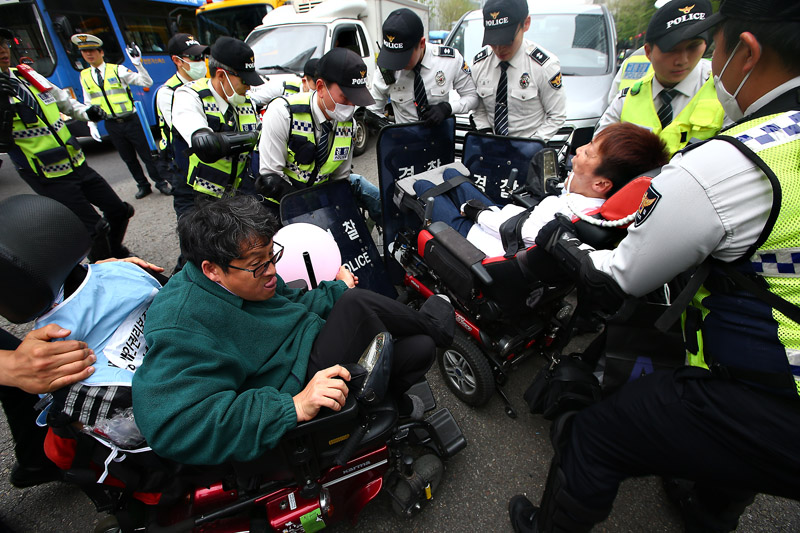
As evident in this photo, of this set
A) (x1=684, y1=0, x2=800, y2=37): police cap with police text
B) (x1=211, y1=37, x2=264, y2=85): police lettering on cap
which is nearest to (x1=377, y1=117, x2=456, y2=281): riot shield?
(x1=211, y1=37, x2=264, y2=85): police lettering on cap

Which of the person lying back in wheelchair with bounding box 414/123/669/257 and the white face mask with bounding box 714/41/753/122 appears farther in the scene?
the person lying back in wheelchair with bounding box 414/123/669/257

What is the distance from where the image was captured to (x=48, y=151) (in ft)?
9.20

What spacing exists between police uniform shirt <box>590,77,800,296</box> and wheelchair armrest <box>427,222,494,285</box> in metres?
0.71

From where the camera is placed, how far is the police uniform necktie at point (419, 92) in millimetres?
3084

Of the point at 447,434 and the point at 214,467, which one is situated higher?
the point at 214,467

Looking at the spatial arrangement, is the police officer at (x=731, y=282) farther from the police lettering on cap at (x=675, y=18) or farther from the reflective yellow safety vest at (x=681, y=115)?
the police lettering on cap at (x=675, y=18)

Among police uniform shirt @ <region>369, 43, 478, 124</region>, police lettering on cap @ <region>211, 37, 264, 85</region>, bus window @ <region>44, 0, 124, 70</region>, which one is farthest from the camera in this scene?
bus window @ <region>44, 0, 124, 70</region>

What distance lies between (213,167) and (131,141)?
11.8 ft

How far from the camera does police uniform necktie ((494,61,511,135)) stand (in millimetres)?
2990

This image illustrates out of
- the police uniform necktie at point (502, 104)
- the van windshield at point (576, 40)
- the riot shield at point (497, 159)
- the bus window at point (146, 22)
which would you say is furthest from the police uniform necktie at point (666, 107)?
the bus window at point (146, 22)

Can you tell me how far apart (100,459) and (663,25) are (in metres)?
3.53

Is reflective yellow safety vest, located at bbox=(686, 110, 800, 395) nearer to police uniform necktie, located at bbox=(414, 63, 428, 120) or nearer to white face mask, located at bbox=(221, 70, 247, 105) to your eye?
police uniform necktie, located at bbox=(414, 63, 428, 120)

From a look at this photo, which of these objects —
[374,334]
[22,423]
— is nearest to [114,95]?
[22,423]

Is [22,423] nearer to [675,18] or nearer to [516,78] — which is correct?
[516,78]
